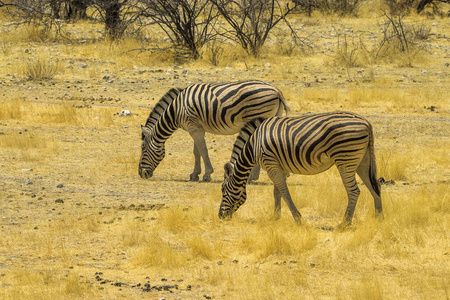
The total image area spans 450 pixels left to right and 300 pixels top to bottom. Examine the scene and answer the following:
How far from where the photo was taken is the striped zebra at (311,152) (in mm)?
7301

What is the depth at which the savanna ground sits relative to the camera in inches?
249

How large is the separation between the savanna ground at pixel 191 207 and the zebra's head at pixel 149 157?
0.19m

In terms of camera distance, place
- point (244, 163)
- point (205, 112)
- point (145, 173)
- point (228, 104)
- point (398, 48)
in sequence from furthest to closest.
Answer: point (398, 48), point (145, 173), point (205, 112), point (228, 104), point (244, 163)

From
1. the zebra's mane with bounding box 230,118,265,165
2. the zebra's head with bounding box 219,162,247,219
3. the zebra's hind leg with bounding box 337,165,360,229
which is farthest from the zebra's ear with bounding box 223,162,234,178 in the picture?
the zebra's hind leg with bounding box 337,165,360,229

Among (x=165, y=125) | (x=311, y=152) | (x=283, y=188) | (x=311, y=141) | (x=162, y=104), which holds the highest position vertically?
(x=311, y=141)

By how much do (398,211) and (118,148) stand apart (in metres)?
5.97

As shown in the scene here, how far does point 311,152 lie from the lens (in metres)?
7.46

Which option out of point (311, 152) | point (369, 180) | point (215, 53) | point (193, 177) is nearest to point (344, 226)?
point (369, 180)

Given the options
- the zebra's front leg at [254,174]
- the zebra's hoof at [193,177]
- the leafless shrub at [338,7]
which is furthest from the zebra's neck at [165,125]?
the leafless shrub at [338,7]

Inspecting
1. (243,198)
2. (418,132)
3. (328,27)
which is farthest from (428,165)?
(328,27)

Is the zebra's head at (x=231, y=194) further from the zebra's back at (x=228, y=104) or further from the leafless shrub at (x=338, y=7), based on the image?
the leafless shrub at (x=338, y=7)

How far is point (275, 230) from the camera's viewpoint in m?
7.34

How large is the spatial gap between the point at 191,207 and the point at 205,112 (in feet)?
6.49

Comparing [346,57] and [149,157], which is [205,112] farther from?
[346,57]
